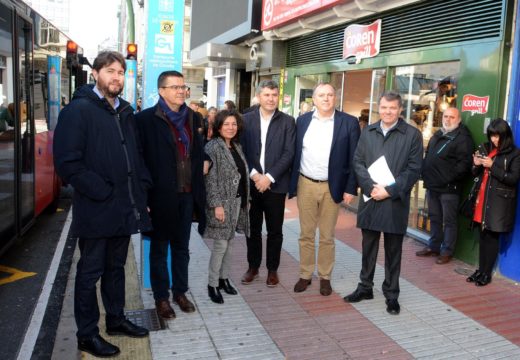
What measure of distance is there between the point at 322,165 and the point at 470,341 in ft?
6.54

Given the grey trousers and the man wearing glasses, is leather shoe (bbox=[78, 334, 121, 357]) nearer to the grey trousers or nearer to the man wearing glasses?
the man wearing glasses

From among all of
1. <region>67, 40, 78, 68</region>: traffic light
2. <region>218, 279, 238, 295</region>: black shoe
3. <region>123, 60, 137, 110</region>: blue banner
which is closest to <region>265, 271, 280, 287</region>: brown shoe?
<region>218, 279, 238, 295</region>: black shoe

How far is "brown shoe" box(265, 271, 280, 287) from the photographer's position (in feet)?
17.1

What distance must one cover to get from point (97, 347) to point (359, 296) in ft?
8.13

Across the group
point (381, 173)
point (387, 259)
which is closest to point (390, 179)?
point (381, 173)

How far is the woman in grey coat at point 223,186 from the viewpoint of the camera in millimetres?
4566

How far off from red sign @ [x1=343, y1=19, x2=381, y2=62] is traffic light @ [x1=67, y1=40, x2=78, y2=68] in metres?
5.19

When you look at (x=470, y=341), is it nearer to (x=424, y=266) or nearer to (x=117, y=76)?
(x=424, y=266)

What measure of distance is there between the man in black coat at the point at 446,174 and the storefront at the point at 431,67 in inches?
7.5

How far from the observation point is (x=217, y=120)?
15.2 ft

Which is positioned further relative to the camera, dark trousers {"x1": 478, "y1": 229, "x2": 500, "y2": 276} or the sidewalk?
dark trousers {"x1": 478, "y1": 229, "x2": 500, "y2": 276}

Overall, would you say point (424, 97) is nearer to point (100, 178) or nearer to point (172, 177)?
point (172, 177)

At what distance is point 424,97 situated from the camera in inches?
293

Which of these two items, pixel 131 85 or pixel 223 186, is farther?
pixel 131 85
